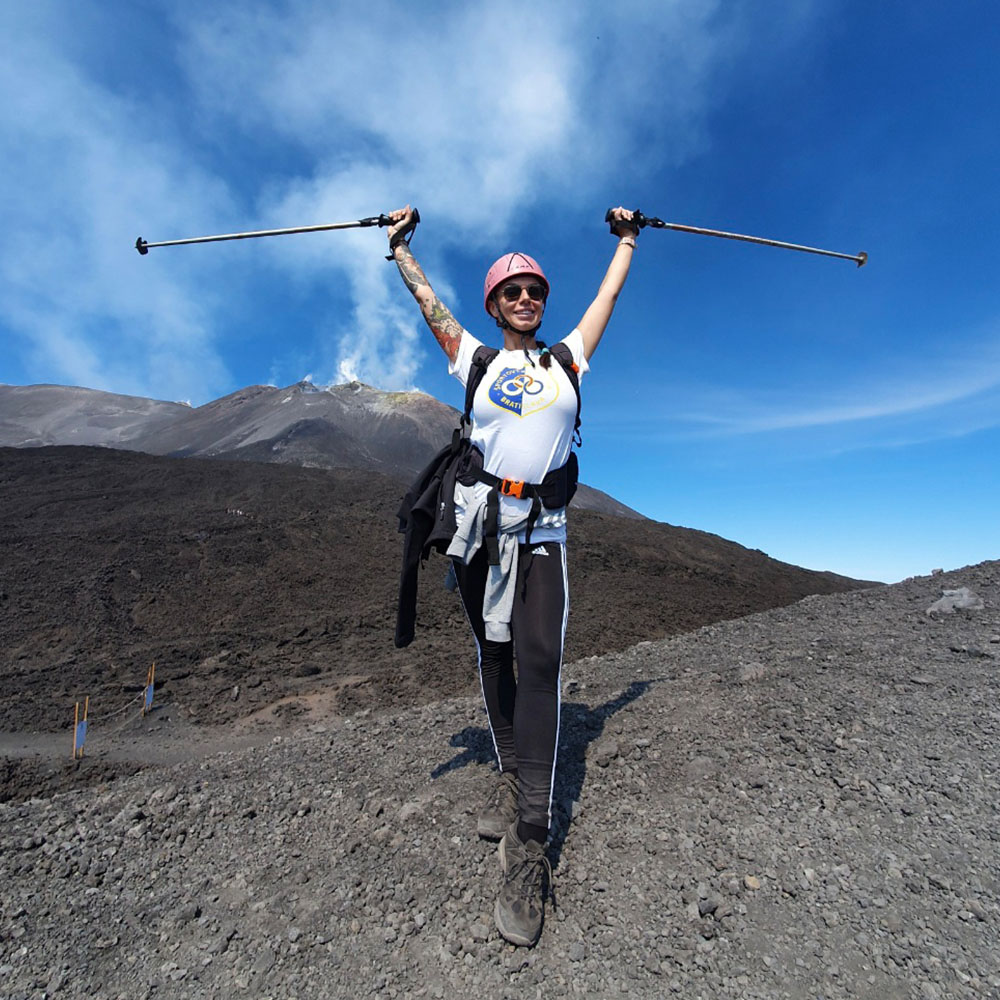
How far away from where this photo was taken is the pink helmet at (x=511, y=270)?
233cm

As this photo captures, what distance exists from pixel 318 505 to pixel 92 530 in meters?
6.81

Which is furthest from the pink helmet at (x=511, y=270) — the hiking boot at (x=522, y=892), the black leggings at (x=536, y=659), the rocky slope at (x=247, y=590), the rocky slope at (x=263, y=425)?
the rocky slope at (x=263, y=425)

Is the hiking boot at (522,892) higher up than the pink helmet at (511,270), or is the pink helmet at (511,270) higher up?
the pink helmet at (511,270)

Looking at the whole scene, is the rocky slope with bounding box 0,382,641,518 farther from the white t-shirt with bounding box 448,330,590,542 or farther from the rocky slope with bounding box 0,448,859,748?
the white t-shirt with bounding box 448,330,590,542

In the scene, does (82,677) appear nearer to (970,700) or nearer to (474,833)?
(474,833)

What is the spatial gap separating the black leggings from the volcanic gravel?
0.37 meters

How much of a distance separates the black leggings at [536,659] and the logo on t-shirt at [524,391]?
521 millimetres

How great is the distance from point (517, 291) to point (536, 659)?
146 centimetres

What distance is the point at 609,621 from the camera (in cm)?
1327

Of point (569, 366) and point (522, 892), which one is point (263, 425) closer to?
point (569, 366)

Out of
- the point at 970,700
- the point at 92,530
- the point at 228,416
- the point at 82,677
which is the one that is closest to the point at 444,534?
the point at 970,700

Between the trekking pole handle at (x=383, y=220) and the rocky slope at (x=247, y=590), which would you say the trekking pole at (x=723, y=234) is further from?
the rocky slope at (x=247, y=590)

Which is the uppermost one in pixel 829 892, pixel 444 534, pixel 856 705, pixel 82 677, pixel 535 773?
pixel 444 534

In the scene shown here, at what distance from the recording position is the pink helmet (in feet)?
7.64
